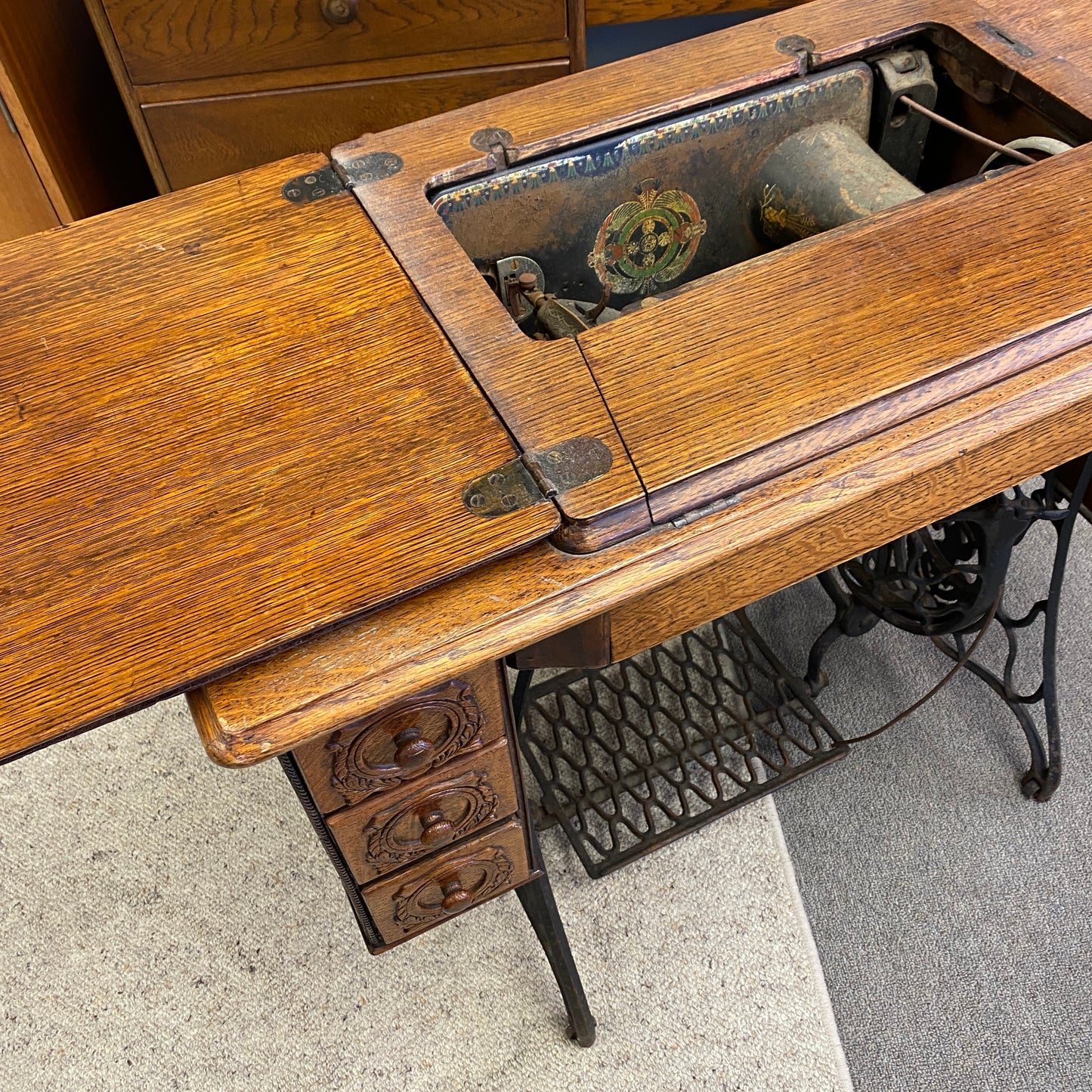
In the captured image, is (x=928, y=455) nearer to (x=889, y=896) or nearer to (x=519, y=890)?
(x=519, y=890)

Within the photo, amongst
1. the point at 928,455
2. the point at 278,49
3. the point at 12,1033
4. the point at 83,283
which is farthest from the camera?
the point at 278,49

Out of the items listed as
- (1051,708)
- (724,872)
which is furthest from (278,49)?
(1051,708)

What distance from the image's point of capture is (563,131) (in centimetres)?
107

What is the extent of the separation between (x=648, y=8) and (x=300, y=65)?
564mm

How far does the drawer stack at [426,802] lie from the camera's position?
0.81 metres

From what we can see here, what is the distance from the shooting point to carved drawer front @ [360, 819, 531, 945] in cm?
99

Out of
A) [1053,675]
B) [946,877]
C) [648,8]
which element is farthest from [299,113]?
[946,877]

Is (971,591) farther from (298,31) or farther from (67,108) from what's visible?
(67,108)

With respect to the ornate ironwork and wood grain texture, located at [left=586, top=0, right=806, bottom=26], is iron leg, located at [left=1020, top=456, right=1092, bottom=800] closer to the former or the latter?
the ornate ironwork

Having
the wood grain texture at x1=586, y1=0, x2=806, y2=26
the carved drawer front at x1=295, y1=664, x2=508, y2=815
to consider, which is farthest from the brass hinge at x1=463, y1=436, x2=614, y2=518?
the wood grain texture at x1=586, y1=0, x2=806, y2=26

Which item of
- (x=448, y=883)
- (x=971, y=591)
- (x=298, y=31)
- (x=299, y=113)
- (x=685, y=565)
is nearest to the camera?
(x=685, y=565)

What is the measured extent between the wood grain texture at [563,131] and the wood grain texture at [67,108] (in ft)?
3.06

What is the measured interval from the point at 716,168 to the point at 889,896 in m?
1.01

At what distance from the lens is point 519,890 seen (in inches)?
47.5
